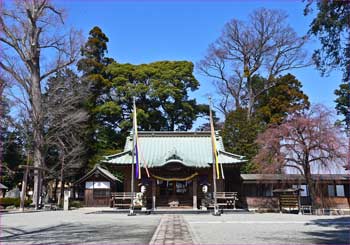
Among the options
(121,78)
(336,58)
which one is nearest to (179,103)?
(121,78)

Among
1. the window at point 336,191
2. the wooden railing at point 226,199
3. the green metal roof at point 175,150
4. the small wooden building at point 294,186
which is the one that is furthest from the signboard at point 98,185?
the window at point 336,191

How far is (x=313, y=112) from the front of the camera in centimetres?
2258

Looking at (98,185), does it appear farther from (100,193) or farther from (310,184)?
(310,184)

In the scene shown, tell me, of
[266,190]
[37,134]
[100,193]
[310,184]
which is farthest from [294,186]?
[37,134]

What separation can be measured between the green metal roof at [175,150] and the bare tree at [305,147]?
2.72m

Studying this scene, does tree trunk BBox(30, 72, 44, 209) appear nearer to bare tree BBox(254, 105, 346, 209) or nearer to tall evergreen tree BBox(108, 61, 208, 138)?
tall evergreen tree BBox(108, 61, 208, 138)

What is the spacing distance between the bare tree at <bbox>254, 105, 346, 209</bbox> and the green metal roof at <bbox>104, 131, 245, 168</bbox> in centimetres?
272

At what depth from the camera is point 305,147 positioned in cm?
2131

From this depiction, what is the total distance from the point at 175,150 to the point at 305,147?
872 cm

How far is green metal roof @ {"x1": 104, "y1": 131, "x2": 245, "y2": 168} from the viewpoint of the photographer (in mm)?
24439

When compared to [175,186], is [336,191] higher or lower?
lower

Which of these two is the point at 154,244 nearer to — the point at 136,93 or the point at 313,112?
the point at 313,112

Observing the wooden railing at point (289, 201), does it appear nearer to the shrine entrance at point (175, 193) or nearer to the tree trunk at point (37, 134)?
the shrine entrance at point (175, 193)

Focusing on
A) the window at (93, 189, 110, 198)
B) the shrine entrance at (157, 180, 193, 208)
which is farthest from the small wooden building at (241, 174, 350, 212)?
the window at (93, 189, 110, 198)
